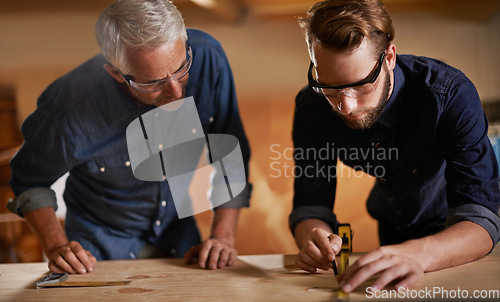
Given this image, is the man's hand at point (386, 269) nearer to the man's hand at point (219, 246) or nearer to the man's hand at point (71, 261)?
the man's hand at point (219, 246)

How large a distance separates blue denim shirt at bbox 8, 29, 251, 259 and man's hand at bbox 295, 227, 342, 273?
0.43 m

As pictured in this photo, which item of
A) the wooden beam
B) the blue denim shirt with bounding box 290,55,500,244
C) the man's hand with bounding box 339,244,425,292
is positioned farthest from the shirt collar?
the wooden beam

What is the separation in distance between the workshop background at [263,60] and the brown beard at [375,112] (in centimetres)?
77

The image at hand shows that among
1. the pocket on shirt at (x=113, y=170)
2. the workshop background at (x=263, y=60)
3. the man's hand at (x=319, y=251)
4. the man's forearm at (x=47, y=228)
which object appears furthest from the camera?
the workshop background at (x=263, y=60)

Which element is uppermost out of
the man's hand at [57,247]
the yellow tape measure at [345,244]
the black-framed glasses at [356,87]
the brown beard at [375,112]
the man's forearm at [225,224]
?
the black-framed glasses at [356,87]

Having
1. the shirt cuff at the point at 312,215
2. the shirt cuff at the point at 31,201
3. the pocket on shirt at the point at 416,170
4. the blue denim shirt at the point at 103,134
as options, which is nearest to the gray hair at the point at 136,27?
the blue denim shirt at the point at 103,134

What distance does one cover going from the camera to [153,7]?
4.38 ft

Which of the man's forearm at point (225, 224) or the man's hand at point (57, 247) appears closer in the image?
the man's hand at point (57, 247)

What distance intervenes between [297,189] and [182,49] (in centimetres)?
53

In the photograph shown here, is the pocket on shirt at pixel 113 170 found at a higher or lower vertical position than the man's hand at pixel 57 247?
higher

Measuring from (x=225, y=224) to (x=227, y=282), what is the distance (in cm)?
36

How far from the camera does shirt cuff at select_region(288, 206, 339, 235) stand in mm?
1369

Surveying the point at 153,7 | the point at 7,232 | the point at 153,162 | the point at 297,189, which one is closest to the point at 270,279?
the point at 297,189

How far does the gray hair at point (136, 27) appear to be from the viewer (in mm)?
1306
